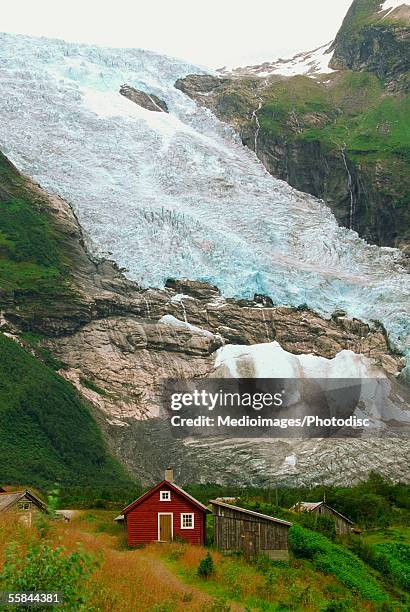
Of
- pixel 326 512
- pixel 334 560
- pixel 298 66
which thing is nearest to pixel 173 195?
pixel 298 66

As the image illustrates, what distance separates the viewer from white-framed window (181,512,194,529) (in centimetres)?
3372

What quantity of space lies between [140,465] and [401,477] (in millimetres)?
21789

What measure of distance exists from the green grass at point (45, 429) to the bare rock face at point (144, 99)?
56.7m

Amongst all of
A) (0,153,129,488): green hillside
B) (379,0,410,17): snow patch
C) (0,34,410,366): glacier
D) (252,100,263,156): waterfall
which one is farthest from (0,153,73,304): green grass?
(379,0,410,17): snow patch

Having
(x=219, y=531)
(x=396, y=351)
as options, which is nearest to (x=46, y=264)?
(x=396, y=351)

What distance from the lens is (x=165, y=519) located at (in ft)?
111

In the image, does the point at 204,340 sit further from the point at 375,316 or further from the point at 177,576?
the point at 177,576

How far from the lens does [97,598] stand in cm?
1973

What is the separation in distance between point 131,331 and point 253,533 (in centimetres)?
6616

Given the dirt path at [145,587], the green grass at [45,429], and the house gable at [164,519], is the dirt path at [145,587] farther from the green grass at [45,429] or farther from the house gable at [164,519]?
the green grass at [45,429]

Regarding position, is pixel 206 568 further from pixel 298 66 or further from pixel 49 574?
pixel 298 66

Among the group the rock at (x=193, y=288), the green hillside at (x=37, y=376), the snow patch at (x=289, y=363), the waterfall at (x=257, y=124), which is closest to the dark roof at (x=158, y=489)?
the green hillside at (x=37, y=376)

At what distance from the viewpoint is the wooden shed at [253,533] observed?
32.1 m

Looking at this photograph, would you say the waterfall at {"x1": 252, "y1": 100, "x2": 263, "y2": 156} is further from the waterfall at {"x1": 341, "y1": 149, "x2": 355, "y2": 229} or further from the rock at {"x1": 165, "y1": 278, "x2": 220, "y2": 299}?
the rock at {"x1": 165, "y1": 278, "x2": 220, "y2": 299}
